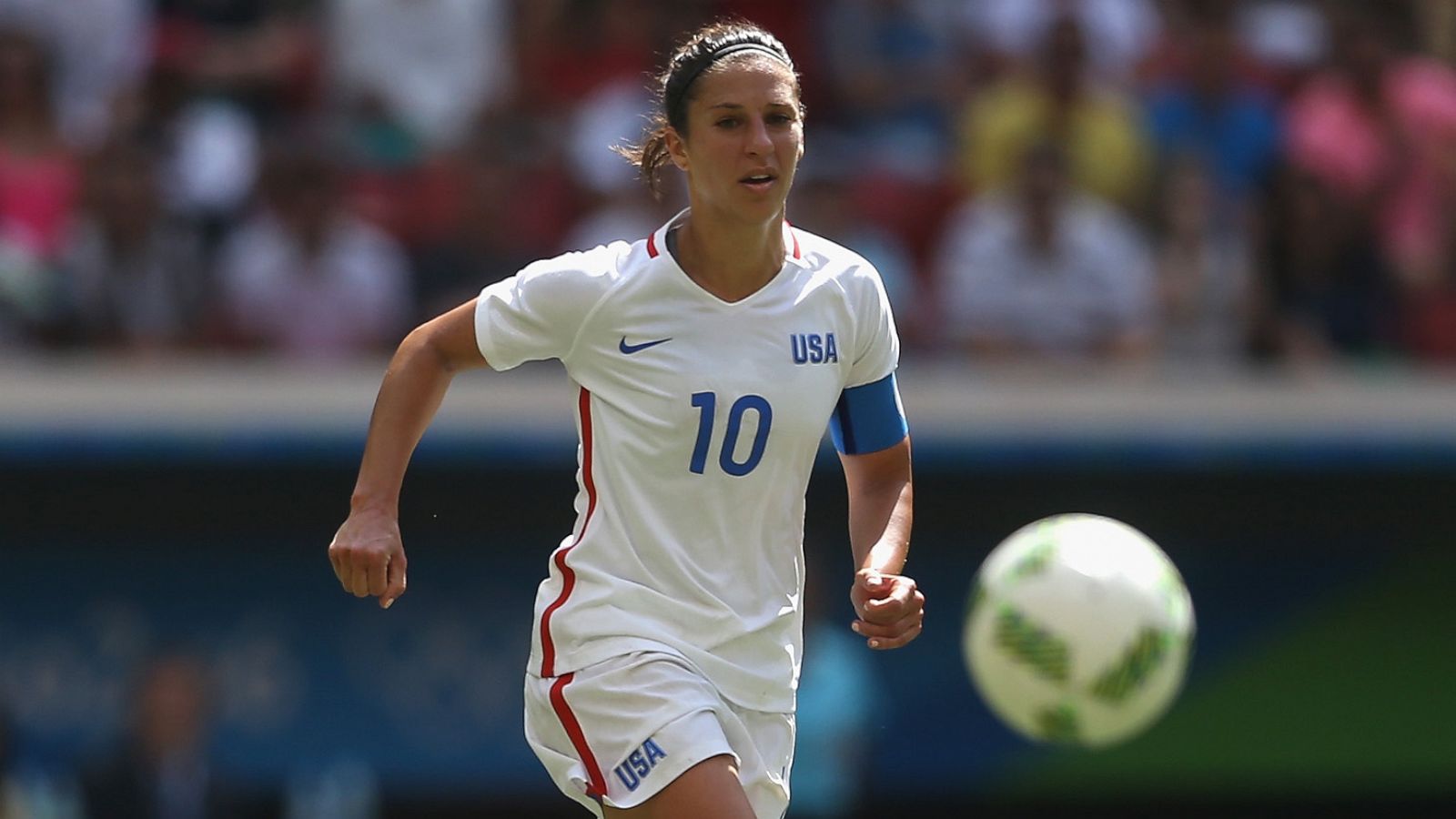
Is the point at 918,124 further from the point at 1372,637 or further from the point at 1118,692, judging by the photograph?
the point at 1118,692

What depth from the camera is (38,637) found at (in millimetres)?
10734

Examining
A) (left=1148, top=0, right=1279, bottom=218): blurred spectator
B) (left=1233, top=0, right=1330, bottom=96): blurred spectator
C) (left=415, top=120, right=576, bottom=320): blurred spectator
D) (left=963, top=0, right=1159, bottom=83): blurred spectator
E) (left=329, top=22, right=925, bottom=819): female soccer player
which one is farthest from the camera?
(left=1233, top=0, right=1330, bottom=96): blurred spectator

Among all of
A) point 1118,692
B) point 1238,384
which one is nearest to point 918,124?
point 1238,384

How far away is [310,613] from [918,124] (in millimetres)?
3779

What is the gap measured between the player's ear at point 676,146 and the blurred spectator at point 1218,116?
618cm

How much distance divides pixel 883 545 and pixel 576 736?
81 cm

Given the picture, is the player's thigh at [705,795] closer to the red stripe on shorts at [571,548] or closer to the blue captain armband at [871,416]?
the red stripe on shorts at [571,548]

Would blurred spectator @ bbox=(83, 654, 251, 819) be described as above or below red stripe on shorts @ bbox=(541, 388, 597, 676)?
below

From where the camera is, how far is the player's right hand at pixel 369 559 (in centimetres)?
498

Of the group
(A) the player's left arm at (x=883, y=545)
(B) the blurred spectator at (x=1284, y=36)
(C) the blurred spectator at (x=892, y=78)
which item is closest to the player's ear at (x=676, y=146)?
(A) the player's left arm at (x=883, y=545)

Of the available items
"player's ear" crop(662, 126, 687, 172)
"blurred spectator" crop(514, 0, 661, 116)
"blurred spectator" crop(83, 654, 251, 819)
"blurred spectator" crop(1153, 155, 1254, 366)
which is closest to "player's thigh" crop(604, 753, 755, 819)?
"player's ear" crop(662, 126, 687, 172)

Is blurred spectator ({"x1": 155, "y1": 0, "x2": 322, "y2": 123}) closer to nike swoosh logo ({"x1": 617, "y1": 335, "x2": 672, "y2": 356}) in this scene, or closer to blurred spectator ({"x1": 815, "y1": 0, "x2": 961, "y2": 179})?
blurred spectator ({"x1": 815, "y1": 0, "x2": 961, "y2": 179})

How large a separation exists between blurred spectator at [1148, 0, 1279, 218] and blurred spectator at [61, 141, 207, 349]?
15.1 feet

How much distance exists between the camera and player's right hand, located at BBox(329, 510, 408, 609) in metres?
4.98
